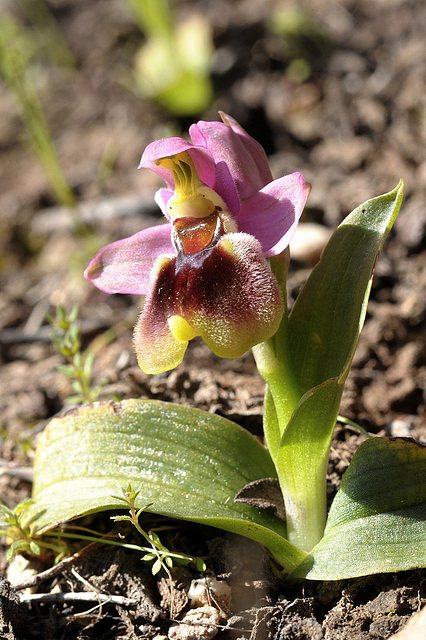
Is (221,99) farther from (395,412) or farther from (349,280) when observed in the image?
(349,280)

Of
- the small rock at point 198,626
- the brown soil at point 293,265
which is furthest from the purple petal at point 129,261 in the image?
the small rock at point 198,626

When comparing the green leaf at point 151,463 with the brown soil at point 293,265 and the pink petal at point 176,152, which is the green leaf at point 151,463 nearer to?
the brown soil at point 293,265

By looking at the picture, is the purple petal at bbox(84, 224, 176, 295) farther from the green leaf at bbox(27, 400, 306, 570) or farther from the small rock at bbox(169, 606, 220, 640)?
the small rock at bbox(169, 606, 220, 640)

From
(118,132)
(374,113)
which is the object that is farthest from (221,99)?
(374,113)

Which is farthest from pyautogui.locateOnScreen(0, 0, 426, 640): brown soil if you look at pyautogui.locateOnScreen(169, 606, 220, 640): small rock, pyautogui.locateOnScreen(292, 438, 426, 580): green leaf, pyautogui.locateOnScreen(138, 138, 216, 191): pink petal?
pyautogui.locateOnScreen(138, 138, 216, 191): pink petal

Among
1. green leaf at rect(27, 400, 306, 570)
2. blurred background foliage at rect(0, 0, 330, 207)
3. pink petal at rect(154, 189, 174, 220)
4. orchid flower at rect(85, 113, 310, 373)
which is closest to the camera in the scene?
orchid flower at rect(85, 113, 310, 373)

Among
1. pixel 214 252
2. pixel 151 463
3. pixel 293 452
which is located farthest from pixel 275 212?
pixel 151 463

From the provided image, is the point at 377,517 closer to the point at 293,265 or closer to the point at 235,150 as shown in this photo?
the point at 235,150
